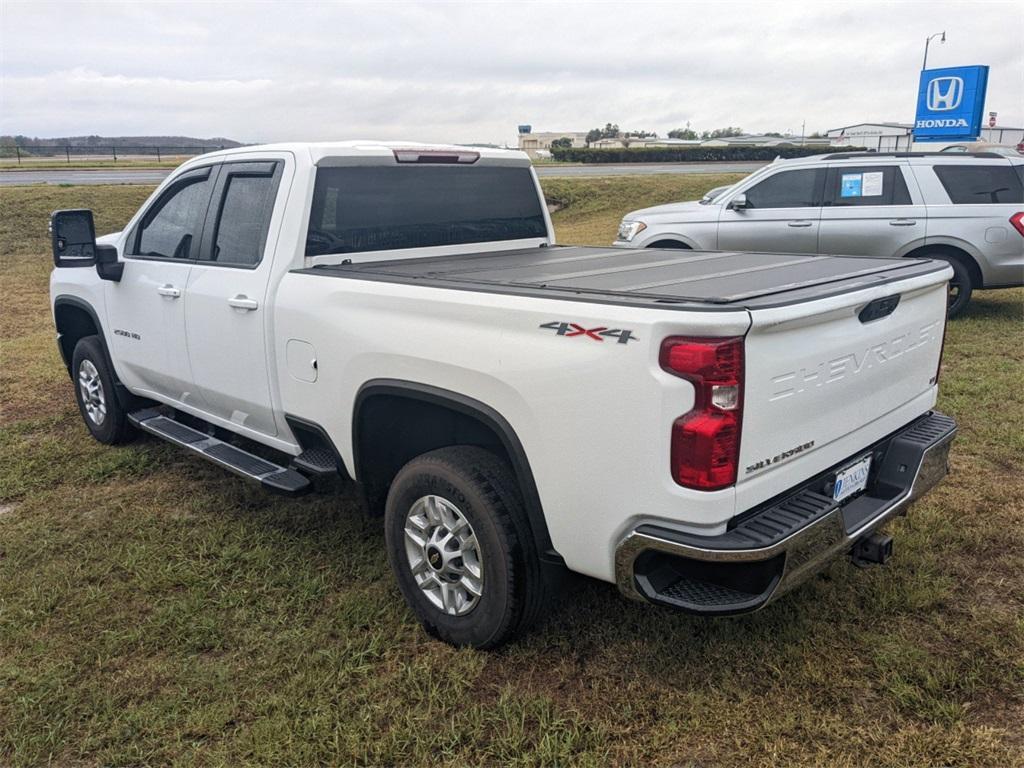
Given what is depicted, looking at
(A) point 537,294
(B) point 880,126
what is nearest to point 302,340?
(A) point 537,294

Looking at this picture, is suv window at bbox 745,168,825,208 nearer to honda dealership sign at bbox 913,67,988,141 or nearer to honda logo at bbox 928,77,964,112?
honda dealership sign at bbox 913,67,988,141

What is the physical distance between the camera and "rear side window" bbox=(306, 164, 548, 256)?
3.97 metres

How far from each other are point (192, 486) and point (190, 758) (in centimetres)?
252

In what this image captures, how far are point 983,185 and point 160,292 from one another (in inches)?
326

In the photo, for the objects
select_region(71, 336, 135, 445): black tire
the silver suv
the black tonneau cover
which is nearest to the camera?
the black tonneau cover

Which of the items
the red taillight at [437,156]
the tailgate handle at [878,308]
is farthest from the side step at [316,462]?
the tailgate handle at [878,308]

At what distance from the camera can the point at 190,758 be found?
2.73m

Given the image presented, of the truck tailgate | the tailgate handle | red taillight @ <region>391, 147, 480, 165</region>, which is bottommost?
the truck tailgate

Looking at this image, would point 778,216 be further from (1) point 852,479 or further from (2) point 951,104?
(2) point 951,104

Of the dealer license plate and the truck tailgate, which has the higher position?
the truck tailgate

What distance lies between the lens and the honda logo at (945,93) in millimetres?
17906

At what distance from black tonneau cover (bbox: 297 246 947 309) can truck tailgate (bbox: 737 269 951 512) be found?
0.08 meters

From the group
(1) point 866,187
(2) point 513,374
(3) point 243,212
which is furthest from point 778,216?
(2) point 513,374

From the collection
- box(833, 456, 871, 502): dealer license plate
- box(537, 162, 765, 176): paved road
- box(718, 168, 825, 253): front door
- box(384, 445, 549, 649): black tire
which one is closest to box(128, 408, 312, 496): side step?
box(384, 445, 549, 649): black tire
